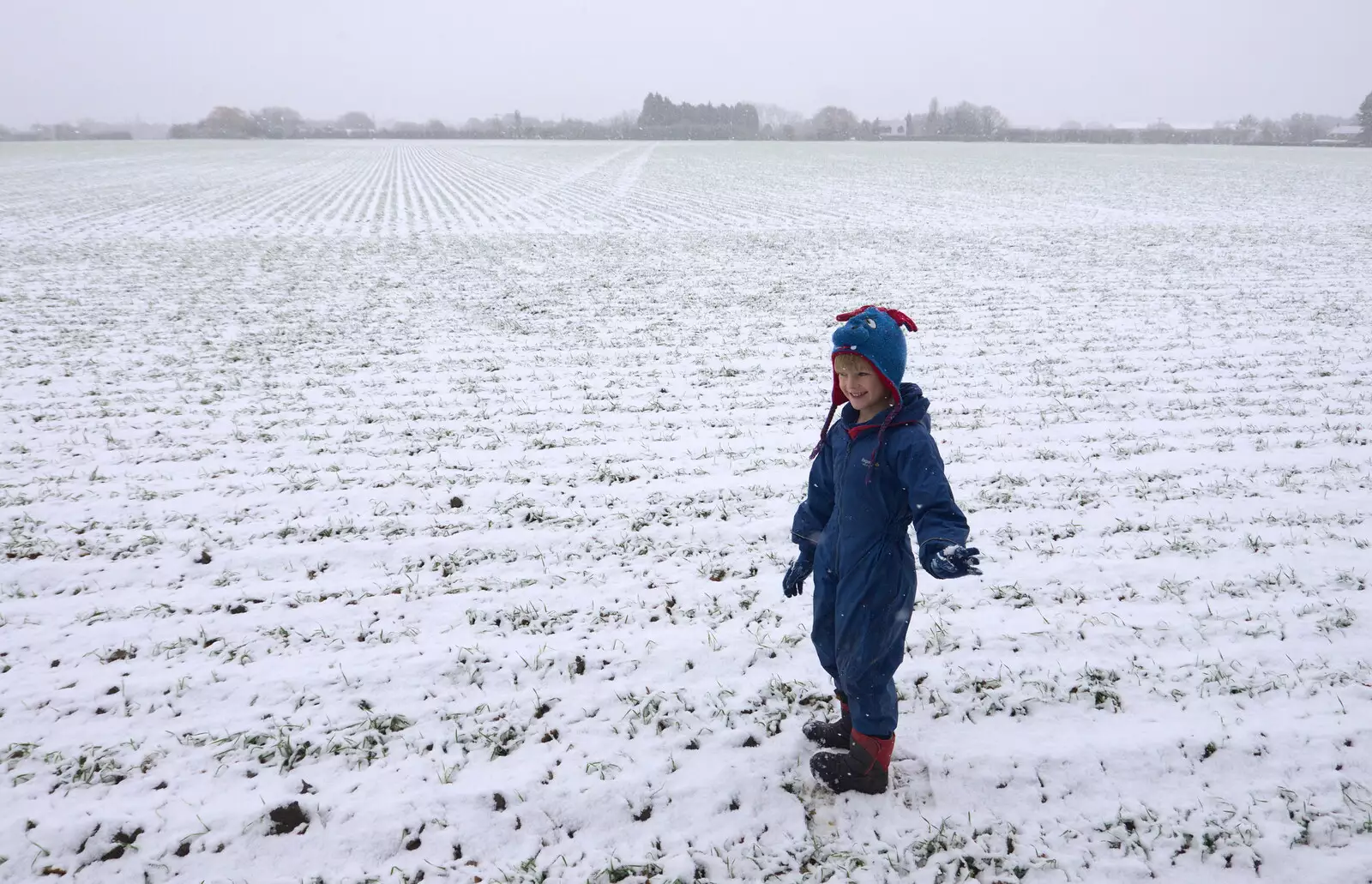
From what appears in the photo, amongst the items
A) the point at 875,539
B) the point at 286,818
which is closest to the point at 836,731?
the point at 875,539

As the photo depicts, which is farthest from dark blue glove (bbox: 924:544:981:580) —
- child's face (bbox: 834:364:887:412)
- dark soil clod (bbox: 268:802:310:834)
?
dark soil clod (bbox: 268:802:310:834)

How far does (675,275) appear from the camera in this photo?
12.7 metres

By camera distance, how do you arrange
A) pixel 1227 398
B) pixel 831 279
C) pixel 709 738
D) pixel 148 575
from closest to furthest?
pixel 709 738, pixel 148 575, pixel 1227 398, pixel 831 279

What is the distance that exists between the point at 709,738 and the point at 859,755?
2.17 feet

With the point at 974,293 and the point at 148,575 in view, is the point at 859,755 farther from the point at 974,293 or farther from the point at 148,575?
the point at 974,293

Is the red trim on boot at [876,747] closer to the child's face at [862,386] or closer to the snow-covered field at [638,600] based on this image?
the snow-covered field at [638,600]

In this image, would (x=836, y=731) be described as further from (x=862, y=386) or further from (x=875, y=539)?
(x=862, y=386)

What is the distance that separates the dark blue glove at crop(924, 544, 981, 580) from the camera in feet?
6.97

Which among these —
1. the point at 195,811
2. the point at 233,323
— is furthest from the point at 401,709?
the point at 233,323

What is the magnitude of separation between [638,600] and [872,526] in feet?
6.07

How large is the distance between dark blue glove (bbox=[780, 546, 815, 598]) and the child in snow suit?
4 centimetres

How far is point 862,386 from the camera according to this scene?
2395 millimetres

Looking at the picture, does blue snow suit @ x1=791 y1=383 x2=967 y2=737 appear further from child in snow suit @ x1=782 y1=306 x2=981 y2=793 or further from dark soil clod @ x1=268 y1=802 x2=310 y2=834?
dark soil clod @ x1=268 y1=802 x2=310 y2=834

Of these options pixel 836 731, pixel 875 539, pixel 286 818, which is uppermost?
pixel 875 539
